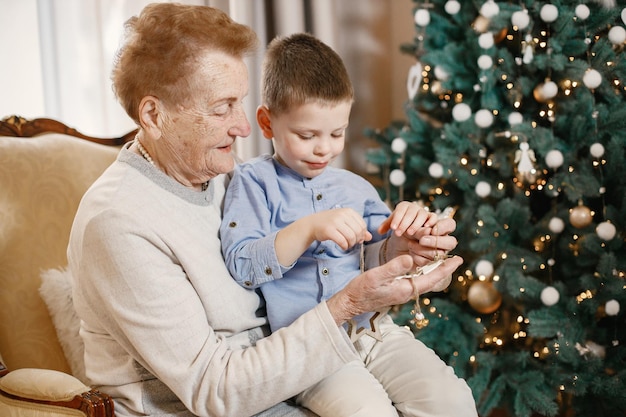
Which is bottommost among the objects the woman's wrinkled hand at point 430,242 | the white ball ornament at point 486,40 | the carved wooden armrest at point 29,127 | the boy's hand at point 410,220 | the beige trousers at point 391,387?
the beige trousers at point 391,387

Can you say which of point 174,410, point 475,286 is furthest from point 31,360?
point 475,286

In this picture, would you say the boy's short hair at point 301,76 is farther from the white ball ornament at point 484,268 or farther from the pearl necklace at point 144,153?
the white ball ornament at point 484,268

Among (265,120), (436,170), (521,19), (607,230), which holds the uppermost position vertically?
(521,19)

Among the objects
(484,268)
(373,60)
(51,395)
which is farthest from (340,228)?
(373,60)

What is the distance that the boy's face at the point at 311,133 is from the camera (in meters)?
1.68

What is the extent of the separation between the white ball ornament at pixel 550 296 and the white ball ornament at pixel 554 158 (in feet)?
1.48

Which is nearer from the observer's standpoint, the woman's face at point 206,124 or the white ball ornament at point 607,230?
the woman's face at point 206,124

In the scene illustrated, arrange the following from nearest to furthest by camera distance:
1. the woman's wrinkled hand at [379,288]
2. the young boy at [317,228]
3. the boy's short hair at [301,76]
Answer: the woman's wrinkled hand at [379,288], the young boy at [317,228], the boy's short hair at [301,76]

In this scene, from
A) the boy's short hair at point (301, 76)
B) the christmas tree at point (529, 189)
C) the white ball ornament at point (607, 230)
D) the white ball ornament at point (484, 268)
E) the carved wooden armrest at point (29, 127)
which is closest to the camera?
the boy's short hair at point (301, 76)

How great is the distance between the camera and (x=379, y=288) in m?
1.44

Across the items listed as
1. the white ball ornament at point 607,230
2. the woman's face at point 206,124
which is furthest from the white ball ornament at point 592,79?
the woman's face at point 206,124

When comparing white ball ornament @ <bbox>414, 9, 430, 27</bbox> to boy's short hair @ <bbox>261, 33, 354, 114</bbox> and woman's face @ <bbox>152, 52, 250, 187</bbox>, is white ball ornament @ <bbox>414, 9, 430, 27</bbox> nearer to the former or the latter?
boy's short hair @ <bbox>261, 33, 354, 114</bbox>

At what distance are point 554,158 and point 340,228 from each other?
1455 millimetres

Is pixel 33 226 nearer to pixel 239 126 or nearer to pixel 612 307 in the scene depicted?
pixel 239 126
